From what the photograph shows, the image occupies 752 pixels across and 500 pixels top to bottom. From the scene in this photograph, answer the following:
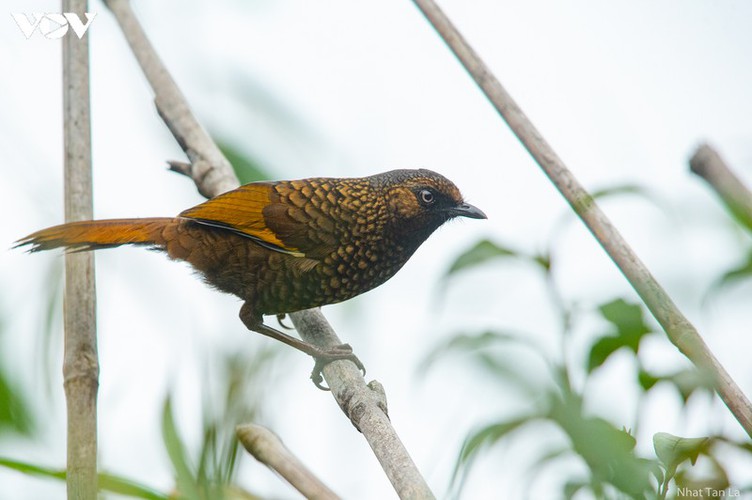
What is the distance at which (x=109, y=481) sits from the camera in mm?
1273

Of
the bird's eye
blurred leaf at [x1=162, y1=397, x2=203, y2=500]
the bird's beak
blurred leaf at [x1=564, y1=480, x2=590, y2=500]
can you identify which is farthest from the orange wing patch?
blurred leaf at [x1=564, y1=480, x2=590, y2=500]

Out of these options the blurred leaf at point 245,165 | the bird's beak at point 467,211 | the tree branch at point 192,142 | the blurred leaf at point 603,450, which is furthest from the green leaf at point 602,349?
the bird's beak at point 467,211

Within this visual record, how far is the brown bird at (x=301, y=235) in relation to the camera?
3479mm

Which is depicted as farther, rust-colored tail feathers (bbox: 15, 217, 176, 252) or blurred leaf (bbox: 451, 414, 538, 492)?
rust-colored tail feathers (bbox: 15, 217, 176, 252)

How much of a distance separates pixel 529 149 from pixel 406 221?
156cm

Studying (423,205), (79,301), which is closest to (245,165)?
(79,301)

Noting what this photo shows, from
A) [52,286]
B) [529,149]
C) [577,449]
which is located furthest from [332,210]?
[577,449]

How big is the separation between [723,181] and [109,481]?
3.66 ft

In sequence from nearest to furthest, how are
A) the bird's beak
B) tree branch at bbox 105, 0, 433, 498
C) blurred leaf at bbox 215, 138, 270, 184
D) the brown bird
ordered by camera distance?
blurred leaf at bbox 215, 138, 270, 184, tree branch at bbox 105, 0, 433, 498, the brown bird, the bird's beak

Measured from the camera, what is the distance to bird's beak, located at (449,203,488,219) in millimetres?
3703

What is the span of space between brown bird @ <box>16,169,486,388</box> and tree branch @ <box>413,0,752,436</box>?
4.38 feet

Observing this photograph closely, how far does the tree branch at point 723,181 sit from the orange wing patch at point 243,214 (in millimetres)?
2288

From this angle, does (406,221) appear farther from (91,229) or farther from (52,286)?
(52,286)

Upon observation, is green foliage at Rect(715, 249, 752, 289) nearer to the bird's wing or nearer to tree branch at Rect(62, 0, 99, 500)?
tree branch at Rect(62, 0, 99, 500)
